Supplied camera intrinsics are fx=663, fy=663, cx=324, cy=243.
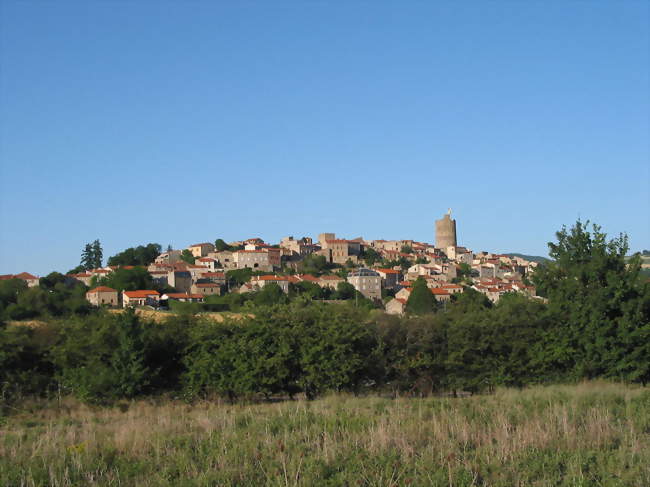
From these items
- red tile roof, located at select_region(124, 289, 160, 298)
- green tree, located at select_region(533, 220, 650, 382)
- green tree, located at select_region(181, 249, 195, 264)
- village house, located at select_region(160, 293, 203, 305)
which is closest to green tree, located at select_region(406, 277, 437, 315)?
village house, located at select_region(160, 293, 203, 305)

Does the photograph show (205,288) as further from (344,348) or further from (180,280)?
(344,348)

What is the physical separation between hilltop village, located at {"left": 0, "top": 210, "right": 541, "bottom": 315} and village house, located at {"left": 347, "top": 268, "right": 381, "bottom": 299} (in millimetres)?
134

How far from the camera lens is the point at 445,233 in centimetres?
14012

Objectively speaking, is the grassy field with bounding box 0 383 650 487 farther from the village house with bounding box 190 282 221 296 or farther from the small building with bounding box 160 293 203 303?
the village house with bounding box 190 282 221 296

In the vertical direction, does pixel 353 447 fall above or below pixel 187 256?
below

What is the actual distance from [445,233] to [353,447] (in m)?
134

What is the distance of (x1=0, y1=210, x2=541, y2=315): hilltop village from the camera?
81.9 meters

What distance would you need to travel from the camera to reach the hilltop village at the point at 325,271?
8194 centimetres

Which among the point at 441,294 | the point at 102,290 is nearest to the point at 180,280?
the point at 102,290

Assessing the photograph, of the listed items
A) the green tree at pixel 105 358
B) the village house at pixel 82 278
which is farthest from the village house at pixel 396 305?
the green tree at pixel 105 358

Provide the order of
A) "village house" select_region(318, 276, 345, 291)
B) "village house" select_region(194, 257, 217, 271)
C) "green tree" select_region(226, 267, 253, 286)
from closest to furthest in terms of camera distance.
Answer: "village house" select_region(318, 276, 345, 291)
"green tree" select_region(226, 267, 253, 286)
"village house" select_region(194, 257, 217, 271)

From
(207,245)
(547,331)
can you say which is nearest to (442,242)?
(207,245)

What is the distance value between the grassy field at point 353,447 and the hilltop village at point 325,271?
59.3 metres

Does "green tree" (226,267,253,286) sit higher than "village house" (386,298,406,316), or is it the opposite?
"green tree" (226,267,253,286)
